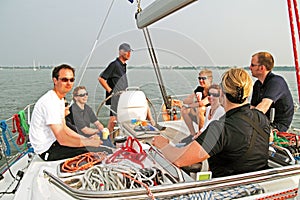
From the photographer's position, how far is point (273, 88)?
2.93 metres

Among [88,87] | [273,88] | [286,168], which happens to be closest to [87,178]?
[88,87]

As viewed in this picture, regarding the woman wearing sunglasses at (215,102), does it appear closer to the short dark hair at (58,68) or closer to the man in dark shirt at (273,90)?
the man in dark shirt at (273,90)

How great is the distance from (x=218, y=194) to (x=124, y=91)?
1.33 m

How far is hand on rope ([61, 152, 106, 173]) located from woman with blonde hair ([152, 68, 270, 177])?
43 centimetres

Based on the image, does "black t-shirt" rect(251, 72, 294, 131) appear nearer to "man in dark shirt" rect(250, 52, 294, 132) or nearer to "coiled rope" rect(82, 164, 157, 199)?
"man in dark shirt" rect(250, 52, 294, 132)

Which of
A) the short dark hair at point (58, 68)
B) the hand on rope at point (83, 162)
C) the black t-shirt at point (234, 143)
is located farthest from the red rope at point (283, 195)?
the short dark hair at point (58, 68)

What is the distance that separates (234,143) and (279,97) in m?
1.52

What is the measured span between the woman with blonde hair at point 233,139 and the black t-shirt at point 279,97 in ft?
3.95

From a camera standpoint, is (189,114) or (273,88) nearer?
(189,114)

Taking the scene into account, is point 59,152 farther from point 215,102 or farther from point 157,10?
point 157,10

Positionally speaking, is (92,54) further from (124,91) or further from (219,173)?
(219,173)

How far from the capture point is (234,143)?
1690 mm

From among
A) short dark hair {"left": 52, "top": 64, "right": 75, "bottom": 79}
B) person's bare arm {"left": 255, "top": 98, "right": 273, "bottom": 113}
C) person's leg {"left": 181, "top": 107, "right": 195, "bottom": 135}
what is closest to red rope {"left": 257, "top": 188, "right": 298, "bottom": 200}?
person's leg {"left": 181, "top": 107, "right": 195, "bottom": 135}

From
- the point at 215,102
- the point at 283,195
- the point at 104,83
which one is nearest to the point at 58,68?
the point at 104,83
